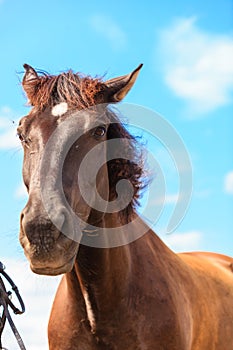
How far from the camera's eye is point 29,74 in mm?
4996

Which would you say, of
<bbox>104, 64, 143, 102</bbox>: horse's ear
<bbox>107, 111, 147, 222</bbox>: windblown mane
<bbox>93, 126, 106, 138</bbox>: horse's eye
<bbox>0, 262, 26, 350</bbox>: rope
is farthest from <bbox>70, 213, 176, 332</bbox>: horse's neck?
<bbox>0, 262, 26, 350</bbox>: rope

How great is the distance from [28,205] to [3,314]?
5.37 metres

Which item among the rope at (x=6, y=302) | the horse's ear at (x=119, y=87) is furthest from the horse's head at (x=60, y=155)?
the rope at (x=6, y=302)

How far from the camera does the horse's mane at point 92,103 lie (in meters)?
4.36

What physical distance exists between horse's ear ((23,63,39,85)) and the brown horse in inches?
0.5

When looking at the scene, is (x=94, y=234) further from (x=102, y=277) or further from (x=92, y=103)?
(x=92, y=103)

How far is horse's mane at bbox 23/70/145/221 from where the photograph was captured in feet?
14.3

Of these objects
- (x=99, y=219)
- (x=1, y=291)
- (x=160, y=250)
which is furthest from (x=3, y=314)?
(x=99, y=219)

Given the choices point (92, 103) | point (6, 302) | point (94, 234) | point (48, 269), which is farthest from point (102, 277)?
point (6, 302)

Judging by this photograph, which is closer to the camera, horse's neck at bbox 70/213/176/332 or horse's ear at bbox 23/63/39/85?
horse's neck at bbox 70/213/176/332

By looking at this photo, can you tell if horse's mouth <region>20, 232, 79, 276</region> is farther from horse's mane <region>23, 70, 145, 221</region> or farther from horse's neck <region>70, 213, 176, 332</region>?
horse's mane <region>23, 70, 145, 221</region>

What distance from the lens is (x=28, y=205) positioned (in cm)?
377

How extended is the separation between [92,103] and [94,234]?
104 cm

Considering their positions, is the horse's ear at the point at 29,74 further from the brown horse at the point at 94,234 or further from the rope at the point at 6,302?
the rope at the point at 6,302
